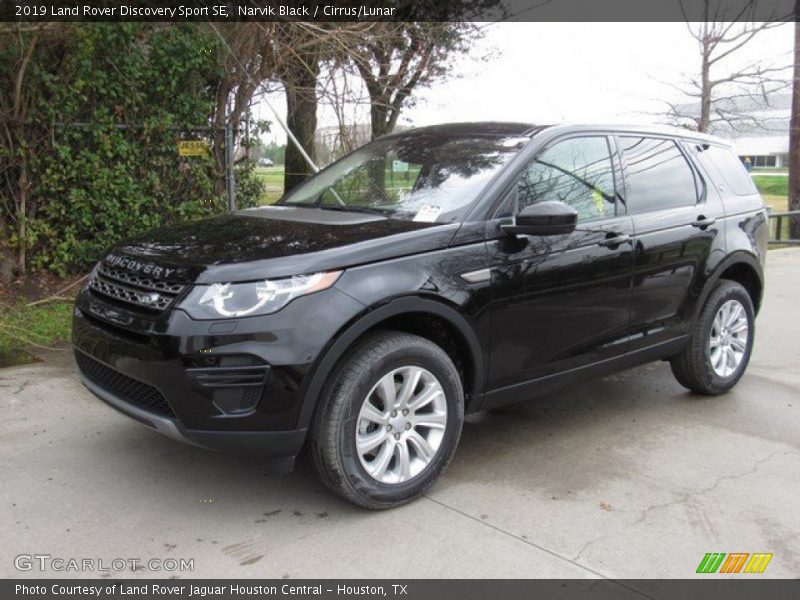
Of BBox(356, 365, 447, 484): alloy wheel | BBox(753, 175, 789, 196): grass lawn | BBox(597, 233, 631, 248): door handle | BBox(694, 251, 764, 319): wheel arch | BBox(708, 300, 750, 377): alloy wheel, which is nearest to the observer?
BBox(356, 365, 447, 484): alloy wheel

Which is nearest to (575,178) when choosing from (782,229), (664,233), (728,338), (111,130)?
(664,233)

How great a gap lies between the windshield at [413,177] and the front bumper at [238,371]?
974 mm

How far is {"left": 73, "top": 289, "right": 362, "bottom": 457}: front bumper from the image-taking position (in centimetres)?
310

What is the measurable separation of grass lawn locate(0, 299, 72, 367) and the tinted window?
17.0 ft

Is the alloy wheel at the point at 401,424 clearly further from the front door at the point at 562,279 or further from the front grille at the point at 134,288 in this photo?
the front grille at the point at 134,288

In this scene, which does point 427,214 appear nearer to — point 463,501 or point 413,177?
point 413,177

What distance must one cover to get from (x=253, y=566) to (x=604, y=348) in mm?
2374

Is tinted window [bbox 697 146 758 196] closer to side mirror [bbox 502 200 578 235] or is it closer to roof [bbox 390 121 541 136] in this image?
roof [bbox 390 121 541 136]

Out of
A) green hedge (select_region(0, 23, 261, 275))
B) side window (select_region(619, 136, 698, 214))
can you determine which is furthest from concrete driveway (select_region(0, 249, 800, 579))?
green hedge (select_region(0, 23, 261, 275))

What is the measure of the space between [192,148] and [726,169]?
18.1 ft

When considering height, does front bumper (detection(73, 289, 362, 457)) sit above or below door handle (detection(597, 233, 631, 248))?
below

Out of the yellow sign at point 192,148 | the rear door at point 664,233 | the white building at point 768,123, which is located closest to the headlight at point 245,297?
the rear door at point 664,233

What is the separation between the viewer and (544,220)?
370 cm
